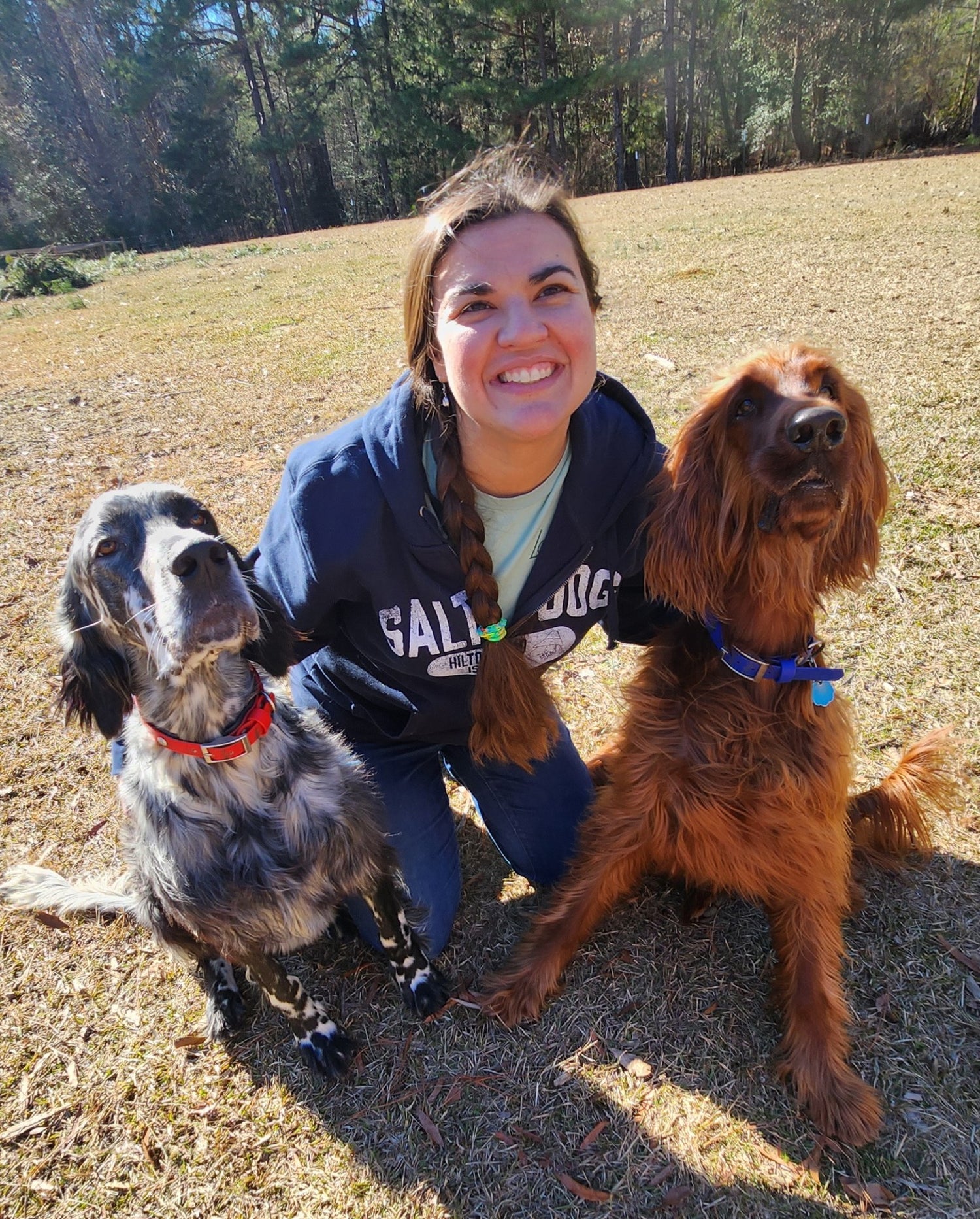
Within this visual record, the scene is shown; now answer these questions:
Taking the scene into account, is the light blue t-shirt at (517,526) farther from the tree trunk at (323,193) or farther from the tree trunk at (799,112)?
the tree trunk at (323,193)

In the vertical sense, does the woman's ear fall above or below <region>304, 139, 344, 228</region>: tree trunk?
below

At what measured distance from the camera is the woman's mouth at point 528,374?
1.94 m

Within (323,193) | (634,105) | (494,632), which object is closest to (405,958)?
(494,632)

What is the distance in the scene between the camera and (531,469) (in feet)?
7.20

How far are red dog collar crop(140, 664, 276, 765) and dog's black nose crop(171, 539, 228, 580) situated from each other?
41cm

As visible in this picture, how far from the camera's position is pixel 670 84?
28266mm

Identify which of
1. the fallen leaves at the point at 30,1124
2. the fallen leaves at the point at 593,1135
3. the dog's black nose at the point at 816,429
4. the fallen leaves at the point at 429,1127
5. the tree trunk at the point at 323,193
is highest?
the tree trunk at the point at 323,193

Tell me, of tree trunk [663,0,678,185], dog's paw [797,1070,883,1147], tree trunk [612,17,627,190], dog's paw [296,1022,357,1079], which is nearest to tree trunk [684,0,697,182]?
tree trunk [663,0,678,185]

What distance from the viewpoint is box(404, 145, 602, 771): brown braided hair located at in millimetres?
2002

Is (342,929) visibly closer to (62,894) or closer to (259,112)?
(62,894)

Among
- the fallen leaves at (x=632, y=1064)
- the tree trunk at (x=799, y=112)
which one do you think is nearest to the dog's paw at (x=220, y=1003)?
the fallen leaves at (x=632, y=1064)

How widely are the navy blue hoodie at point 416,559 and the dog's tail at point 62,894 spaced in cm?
115

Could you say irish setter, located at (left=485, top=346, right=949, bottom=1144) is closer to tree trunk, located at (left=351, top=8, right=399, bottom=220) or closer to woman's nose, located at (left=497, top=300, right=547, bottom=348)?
woman's nose, located at (left=497, top=300, right=547, bottom=348)

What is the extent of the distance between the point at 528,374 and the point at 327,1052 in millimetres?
2036
